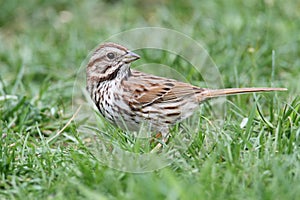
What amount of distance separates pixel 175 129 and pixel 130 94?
42 centimetres

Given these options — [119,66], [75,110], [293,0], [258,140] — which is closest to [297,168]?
[258,140]

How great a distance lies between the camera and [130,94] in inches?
184

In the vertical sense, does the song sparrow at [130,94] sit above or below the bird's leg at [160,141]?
above

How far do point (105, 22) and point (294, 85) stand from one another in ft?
10.4

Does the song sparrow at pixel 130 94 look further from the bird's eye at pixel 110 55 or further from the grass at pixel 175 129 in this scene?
the grass at pixel 175 129

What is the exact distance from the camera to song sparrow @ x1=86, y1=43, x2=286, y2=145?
460cm

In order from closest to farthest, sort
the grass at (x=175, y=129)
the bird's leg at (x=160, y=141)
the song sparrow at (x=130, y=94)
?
the grass at (x=175, y=129) < the bird's leg at (x=160, y=141) < the song sparrow at (x=130, y=94)

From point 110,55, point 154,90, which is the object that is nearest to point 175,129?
point 154,90

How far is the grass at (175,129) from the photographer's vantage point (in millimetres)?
3846

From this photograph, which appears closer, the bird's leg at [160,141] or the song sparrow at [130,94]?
the bird's leg at [160,141]

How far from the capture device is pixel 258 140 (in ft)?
14.5

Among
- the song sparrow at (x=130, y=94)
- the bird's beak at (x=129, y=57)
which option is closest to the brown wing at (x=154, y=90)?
the song sparrow at (x=130, y=94)

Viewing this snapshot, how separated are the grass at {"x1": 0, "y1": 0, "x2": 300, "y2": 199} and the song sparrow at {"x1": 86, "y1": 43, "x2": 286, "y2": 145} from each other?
0.52 ft

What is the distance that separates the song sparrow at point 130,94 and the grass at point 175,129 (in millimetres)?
158
